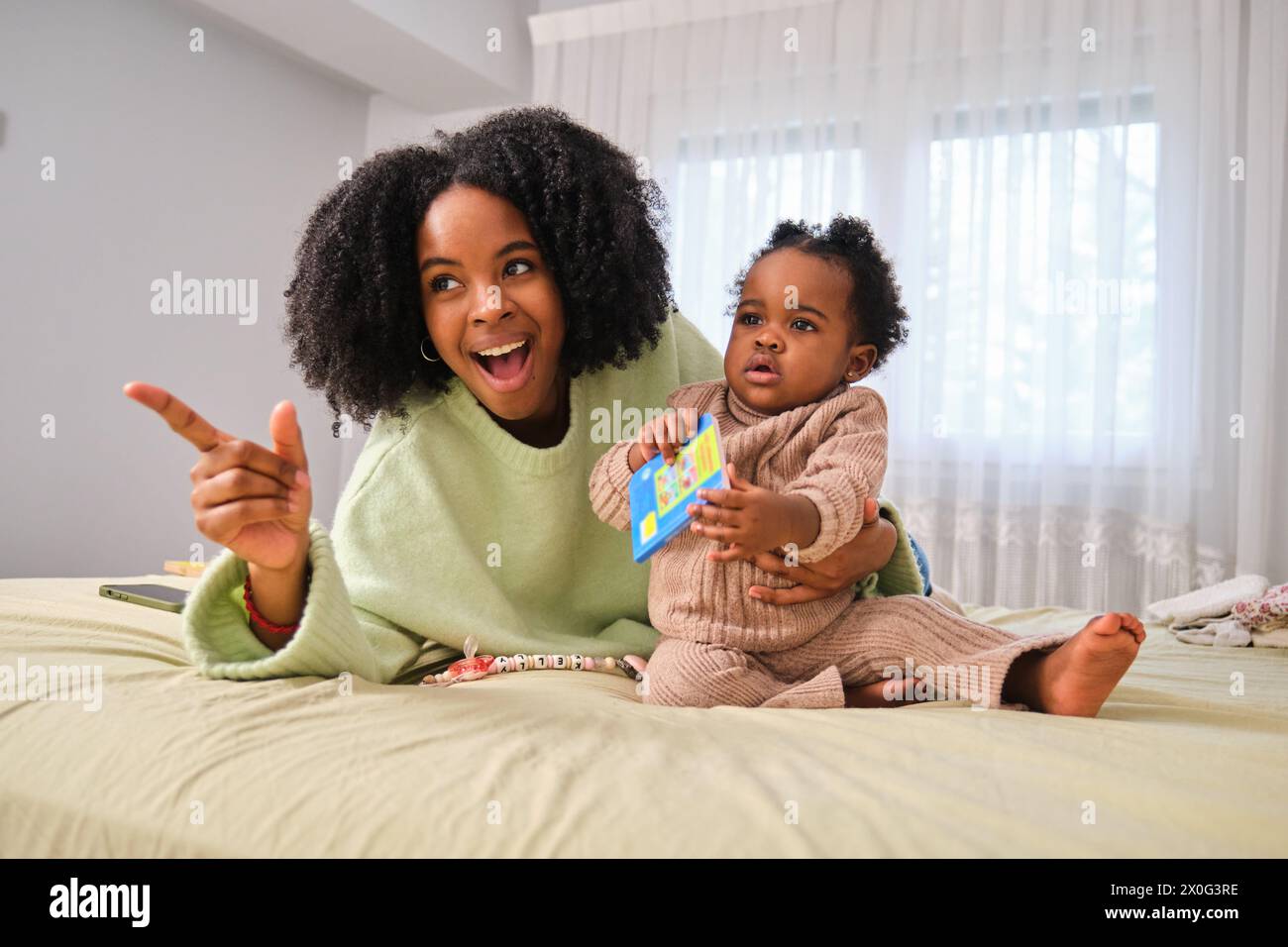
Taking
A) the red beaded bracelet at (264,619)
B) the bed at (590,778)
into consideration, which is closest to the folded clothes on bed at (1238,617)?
the bed at (590,778)

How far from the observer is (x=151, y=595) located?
1.60 metres

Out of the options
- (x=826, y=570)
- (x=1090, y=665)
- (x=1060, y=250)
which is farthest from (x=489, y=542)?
(x=1060, y=250)

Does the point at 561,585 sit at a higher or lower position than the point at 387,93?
lower

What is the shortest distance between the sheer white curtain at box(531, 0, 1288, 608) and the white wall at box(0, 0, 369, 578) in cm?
192

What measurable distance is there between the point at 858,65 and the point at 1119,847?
386 cm

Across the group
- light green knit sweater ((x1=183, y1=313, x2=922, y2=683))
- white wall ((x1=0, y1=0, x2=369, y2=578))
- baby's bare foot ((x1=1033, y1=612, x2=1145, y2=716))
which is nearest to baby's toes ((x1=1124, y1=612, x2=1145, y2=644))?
baby's bare foot ((x1=1033, y1=612, x2=1145, y2=716))

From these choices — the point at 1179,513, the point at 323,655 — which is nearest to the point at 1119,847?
the point at 323,655

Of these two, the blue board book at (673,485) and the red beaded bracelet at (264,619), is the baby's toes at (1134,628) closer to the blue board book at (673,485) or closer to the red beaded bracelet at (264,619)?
the blue board book at (673,485)

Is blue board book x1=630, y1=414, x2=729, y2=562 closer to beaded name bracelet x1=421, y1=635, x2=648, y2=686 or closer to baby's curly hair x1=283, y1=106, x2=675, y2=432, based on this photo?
beaded name bracelet x1=421, y1=635, x2=648, y2=686
